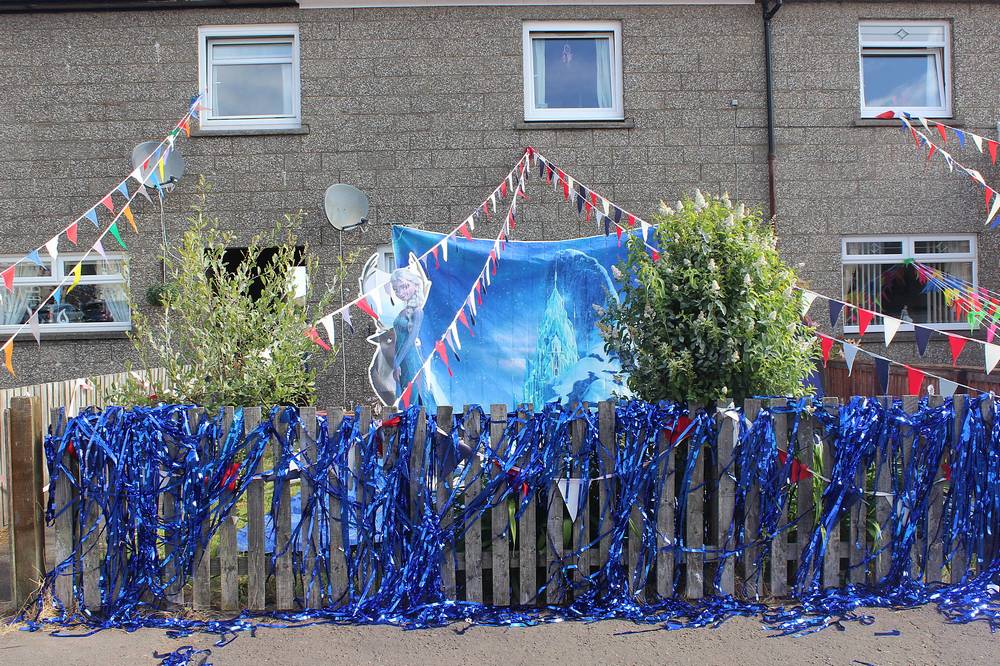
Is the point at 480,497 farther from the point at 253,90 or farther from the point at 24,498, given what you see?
the point at 253,90

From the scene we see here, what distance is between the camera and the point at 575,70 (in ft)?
28.4

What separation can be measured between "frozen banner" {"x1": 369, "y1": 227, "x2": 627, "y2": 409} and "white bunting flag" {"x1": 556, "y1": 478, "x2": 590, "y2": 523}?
3.70 metres

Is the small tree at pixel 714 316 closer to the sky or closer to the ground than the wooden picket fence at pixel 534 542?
closer to the sky

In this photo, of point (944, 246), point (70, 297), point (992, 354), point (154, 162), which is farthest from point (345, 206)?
point (944, 246)

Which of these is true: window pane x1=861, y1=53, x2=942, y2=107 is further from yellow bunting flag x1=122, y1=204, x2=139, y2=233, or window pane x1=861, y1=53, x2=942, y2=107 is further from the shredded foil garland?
yellow bunting flag x1=122, y1=204, x2=139, y2=233

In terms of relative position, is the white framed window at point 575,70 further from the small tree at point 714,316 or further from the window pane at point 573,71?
the small tree at point 714,316

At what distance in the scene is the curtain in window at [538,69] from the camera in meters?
8.58

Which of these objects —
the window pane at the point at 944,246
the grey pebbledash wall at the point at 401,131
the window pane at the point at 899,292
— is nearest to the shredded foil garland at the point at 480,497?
the grey pebbledash wall at the point at 401,131

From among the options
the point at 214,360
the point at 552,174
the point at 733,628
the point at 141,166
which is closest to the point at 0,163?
the point at 141,166

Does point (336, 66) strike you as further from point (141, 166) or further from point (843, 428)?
point (843, 428)

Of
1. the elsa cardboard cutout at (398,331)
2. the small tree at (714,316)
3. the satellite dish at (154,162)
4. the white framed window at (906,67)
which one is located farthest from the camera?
the white framed window at (906,67)

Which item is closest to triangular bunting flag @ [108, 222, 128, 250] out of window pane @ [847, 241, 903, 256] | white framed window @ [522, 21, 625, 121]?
white framed window @ [522, 21, 625, 121]

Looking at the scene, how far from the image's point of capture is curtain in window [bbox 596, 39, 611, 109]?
8.63m

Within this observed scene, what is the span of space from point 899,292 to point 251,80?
797 cm
